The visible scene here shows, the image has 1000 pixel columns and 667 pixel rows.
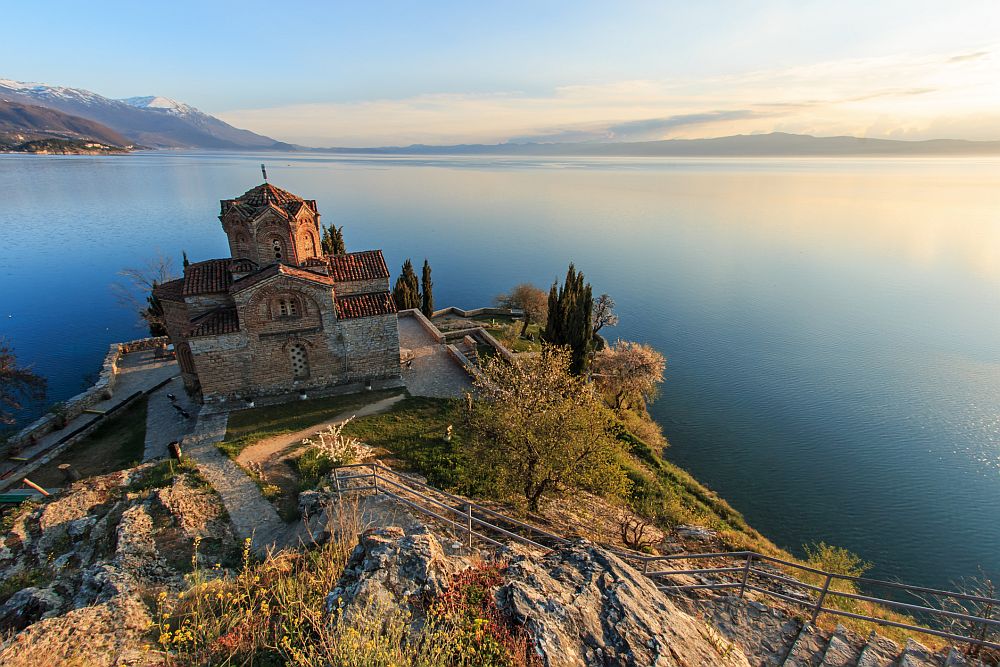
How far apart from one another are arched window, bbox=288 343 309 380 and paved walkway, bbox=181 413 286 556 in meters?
3.50

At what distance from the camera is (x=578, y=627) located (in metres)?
6.63

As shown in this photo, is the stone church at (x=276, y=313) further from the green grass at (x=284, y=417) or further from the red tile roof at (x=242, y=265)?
the green grass at (x=284, y=417)

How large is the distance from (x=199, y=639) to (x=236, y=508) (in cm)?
826

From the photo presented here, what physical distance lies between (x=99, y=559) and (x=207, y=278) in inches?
507

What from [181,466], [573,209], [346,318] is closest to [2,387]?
[181,466]

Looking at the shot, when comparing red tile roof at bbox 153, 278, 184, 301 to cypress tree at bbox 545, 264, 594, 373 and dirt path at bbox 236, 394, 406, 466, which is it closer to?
dirt path at bbox 236, 394, 406, 466

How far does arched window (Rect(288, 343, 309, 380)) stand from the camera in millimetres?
20922

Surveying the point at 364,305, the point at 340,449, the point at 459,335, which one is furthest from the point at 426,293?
the point at 340,449

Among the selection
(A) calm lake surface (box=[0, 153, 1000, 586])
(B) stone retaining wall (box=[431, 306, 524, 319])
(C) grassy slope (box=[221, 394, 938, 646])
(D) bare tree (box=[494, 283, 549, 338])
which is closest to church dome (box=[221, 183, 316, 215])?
(C) grassy slope (box=[221, 394, 938, 646])

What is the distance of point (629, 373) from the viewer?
27.8 m

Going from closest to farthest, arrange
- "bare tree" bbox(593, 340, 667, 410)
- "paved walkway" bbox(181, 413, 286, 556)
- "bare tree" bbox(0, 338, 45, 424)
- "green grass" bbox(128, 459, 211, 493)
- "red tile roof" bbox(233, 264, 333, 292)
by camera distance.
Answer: "paved walkway" bbox(181, 413, 286, 556), "green grass" bbox(128, 459, 211, 493), "red tile roof" bbox(233, 264, 333, 292), "bare tree" bbox(0, 338, 45, 424), "bare tree" bbox(593, 340, 667, 410)

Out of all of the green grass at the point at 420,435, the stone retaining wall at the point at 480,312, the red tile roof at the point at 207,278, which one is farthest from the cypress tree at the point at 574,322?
the red tile roof at the point at 207,278

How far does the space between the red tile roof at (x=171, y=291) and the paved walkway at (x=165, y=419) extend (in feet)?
16.9

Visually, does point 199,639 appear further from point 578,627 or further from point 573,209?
point 573,209
